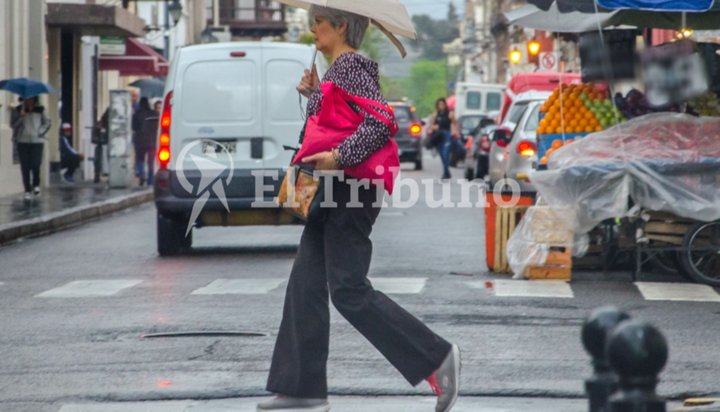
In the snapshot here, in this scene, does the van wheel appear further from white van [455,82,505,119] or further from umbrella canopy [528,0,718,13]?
white van [455,82,505,119]

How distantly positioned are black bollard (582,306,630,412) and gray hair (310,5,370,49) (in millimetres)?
2805

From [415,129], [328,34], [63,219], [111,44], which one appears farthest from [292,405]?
[415,129]

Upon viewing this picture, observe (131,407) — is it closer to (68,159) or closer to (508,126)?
(508,126)

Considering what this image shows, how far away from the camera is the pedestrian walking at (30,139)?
1056 inches

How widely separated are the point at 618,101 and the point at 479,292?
2.94 m

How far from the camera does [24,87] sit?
27.0 meters

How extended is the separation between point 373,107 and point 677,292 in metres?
6.01

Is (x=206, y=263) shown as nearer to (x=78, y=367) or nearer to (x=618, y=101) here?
(x=618, y=101)

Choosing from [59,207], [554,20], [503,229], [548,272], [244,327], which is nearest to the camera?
[244,327]

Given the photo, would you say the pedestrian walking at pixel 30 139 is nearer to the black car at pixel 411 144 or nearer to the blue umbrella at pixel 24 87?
the blue umbrella at pixel 24 87

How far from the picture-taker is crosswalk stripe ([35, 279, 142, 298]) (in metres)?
12.0

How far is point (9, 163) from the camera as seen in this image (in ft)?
94.0

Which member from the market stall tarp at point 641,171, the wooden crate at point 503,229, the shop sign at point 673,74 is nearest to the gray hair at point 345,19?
the market stall tarp at point 641,171

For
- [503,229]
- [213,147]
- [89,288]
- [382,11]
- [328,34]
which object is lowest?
[89,288]
